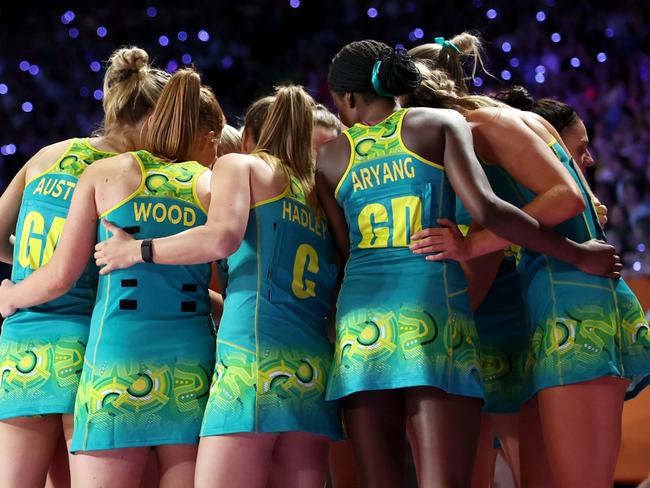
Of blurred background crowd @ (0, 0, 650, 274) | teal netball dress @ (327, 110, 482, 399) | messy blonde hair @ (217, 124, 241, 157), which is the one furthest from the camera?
blurred background crowd @ (0, 0, 650, 274)

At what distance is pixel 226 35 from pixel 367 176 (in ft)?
16.8

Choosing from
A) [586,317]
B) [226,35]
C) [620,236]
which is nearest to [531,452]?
[586,317]

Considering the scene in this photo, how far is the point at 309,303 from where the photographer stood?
2.57 meters

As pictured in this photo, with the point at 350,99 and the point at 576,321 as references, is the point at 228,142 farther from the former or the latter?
the point at 576,321

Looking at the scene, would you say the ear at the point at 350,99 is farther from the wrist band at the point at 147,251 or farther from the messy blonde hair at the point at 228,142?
the messy blonde hair at the point at 228,142

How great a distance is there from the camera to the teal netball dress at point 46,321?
264 cm

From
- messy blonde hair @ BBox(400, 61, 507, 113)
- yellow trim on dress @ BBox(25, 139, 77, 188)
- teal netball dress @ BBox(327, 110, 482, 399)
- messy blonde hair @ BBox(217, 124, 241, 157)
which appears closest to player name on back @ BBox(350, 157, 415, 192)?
teal netball dress @ BBox(327, 110, 482, 399)

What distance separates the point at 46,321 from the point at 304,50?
4.94 meters

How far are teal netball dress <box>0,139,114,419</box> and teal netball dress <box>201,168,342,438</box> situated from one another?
0.49 metres

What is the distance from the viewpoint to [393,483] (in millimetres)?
2379

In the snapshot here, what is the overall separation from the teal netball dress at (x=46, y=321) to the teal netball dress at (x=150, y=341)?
0.19 metres

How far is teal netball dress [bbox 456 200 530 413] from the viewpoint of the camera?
2904 millimetres

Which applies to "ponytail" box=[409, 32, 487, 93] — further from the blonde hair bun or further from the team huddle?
the blonde hair bun

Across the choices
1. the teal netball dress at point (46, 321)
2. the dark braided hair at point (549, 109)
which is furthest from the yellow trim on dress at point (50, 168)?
the dark braided hair at point (549, 109)
